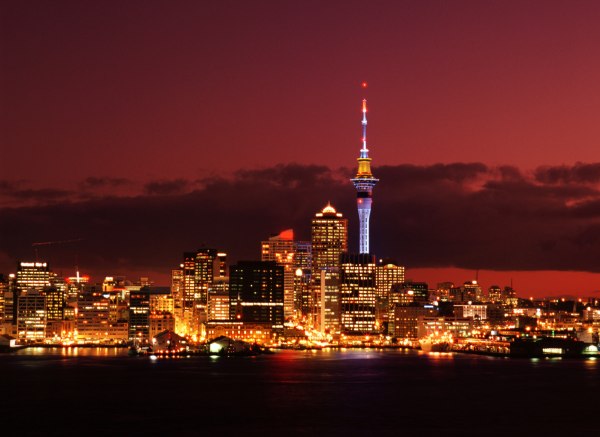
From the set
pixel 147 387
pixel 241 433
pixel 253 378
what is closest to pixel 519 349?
pixel 253 378

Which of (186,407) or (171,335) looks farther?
(171,335)

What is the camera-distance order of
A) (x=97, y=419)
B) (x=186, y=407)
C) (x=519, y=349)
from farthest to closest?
(x=519, y=349) → (x=186, y=407) → (x=97, y=419)

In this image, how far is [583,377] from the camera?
360ft

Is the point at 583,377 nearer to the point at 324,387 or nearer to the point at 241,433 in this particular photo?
the point at 324,387

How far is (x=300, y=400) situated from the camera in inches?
3253

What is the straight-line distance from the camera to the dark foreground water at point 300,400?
6625cm

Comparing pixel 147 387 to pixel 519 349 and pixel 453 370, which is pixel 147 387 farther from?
pixel 519 349

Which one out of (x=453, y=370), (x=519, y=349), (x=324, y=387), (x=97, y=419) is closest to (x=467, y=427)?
(x=97, y=419)

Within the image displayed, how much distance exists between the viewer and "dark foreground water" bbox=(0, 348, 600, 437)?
66.2 meters

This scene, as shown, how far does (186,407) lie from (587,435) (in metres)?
27.7

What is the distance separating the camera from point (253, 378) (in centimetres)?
10656

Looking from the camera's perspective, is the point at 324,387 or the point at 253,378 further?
the point at 253,378

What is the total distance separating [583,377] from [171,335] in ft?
271

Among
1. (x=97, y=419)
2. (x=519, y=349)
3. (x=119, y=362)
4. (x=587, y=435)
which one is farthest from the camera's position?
(x=519, y=349)
